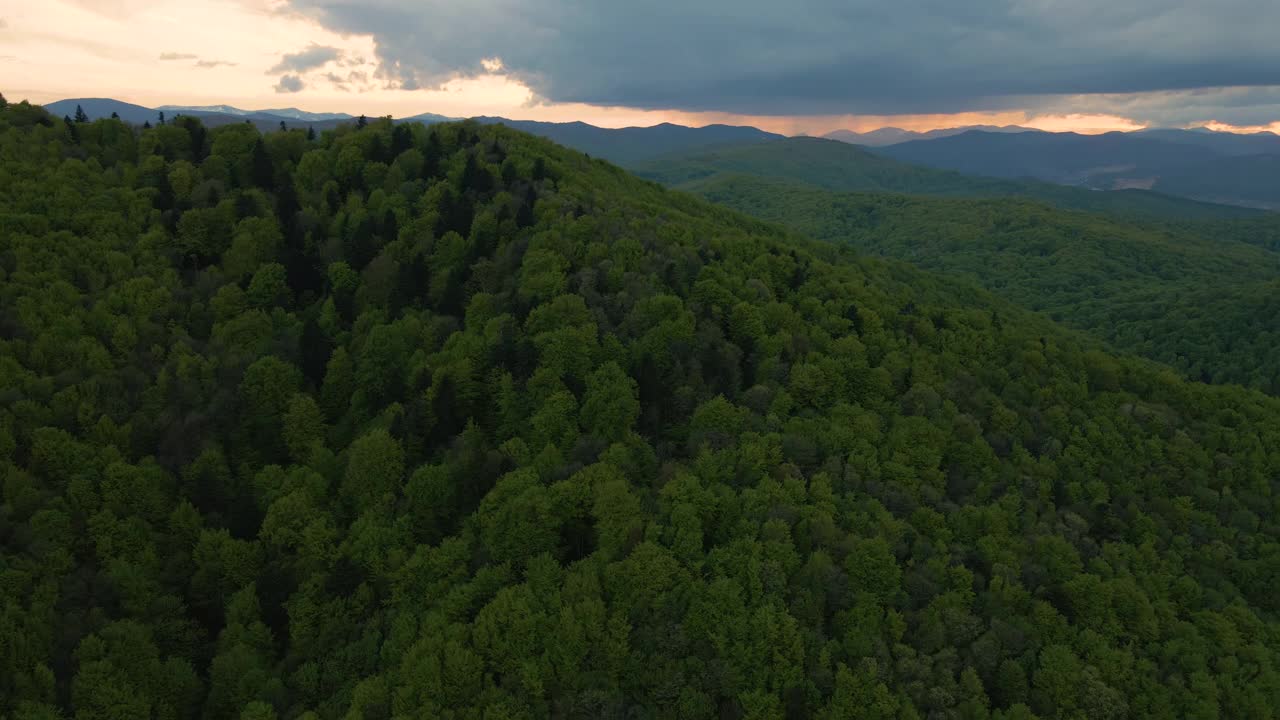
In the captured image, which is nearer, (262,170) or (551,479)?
(551,479)

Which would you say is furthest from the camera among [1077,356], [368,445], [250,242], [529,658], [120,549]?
[1077,356]

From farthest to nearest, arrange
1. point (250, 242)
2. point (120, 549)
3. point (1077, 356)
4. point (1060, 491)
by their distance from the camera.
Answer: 1. point (1077, 356)
2. point (250, 242)
3. point (1060, 491)
4. point (120, 549)

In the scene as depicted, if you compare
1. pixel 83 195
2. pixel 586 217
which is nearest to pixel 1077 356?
pixel 586 217

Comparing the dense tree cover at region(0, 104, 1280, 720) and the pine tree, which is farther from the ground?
the pine tree

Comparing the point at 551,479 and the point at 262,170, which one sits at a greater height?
the point at 262,170

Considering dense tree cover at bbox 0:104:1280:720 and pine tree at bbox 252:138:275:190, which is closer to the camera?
dense tree cover at bbox 0:104:1280:720

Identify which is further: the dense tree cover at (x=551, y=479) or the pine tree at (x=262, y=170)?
the pine tree at (x=262, y=170)

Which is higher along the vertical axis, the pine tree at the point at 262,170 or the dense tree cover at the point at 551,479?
the pine tree at the point at 262,170

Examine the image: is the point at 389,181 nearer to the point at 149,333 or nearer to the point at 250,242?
the point at 250,242
